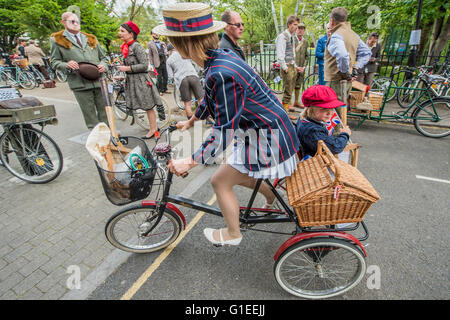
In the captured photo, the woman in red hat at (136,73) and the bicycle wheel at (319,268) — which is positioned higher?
the woman in red hat at (136,73)

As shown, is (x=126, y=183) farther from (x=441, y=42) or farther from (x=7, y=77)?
(x=7, y=77)

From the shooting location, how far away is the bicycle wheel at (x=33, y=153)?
3506mm

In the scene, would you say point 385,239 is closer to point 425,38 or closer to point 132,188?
point 132,188

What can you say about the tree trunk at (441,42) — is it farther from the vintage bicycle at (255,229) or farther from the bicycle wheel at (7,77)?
the bicycle wheel at (7,77)

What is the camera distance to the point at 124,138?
7.88 ft

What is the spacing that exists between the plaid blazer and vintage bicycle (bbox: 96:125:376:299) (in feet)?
1.14

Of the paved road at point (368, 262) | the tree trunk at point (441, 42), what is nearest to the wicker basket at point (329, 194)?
the paved road at point (368, 262)

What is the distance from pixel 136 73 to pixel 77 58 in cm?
99

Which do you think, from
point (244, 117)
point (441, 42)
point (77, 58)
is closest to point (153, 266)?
point (244, 117)

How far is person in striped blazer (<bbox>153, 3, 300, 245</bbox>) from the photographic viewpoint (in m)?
1.49

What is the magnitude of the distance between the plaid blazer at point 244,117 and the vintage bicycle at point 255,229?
349mm

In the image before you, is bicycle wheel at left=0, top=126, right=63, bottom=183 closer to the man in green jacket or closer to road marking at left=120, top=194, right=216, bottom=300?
the man in green jacket

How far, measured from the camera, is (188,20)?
1.46m

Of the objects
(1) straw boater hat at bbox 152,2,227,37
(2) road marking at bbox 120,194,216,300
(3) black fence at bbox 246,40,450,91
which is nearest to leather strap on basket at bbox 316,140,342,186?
(1) straw boater hat at bbox 152,2,227,37
